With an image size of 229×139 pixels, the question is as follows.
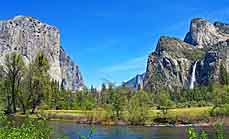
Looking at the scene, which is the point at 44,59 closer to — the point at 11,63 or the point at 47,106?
the point at 11,63

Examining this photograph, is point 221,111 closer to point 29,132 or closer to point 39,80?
point 39,80

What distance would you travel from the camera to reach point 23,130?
18.5 meters

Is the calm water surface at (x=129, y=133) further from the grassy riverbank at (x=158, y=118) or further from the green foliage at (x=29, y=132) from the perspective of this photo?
the green foliage at (x=29, y=132)

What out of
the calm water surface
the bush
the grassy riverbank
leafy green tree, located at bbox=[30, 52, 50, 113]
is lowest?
the calm water surface

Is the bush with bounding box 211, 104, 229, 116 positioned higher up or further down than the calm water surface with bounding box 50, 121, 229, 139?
higher up

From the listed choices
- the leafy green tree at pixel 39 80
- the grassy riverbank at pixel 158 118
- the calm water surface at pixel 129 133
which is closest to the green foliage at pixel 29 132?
the calm water surface at pixel 129 133

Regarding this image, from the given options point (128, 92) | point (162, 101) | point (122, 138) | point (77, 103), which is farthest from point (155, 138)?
point (77, 103)

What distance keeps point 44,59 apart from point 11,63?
9.63 metres

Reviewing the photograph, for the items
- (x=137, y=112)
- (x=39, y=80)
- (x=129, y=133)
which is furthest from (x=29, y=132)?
(x=39, y=80)

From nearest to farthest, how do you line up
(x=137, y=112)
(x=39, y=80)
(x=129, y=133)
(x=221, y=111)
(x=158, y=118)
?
1. (x=129, y=133)
2. (x=137, y=112)
3. (x=221, y=111)
4. (x=158, y=118)
5. (x=39, y=80)

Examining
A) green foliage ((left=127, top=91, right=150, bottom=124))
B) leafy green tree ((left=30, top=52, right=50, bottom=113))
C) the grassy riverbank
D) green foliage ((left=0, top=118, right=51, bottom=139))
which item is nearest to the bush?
the grassy riverbank

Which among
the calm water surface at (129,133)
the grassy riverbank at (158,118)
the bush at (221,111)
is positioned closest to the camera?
the calm water surface at (129,133)

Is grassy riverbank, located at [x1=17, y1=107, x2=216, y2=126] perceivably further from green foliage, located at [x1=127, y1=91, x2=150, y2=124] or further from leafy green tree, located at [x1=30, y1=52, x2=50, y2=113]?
leafy green tree, located at [x1=30, y1=52, x2=50, y2=113]

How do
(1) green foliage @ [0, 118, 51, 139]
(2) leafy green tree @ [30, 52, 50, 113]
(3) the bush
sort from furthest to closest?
(2) leafy green tree @ [30, 52, 50, 113] < (3) the bush < (1) green foliage @ [0, 118, 51, 139]
